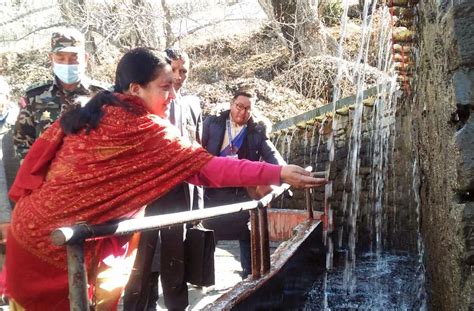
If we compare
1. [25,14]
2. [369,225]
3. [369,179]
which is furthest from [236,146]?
[25,14]

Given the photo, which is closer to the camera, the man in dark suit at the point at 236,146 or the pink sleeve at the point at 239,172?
the pink sleeve at the point at 239,172

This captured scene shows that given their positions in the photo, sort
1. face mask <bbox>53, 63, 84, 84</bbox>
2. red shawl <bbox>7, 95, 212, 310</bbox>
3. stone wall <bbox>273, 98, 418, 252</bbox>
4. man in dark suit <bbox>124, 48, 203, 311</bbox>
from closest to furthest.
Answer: red shawl <bbox>7, 95, 212, 310</bbox>
man in dark suit <bbox>124, 48, 203, 311</bbox>
face mask <bbox>53, 63, 84, 84</bbox>
stone wall <bbox>273, 98, 418, 252</bbox>

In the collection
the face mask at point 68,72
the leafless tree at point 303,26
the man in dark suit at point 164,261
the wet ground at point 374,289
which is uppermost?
the leafless tree at point 303,26

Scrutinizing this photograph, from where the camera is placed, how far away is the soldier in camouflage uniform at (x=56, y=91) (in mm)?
3291

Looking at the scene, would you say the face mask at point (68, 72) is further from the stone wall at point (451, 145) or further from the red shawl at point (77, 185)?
the stone wall at point (451, 145)

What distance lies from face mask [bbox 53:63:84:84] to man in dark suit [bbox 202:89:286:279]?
3.90ft

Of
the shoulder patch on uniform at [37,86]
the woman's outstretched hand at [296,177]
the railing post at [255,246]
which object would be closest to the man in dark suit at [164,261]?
the railing post at [255,246]

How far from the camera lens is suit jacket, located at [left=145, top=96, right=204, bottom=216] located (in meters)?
3.22

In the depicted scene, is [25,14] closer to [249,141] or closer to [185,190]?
[249,141]

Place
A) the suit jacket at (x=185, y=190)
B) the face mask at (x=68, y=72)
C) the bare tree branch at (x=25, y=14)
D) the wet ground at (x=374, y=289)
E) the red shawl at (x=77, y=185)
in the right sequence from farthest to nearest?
1. the bare tree branch at (x=25, y=14)
2. the wet ground at (x=374, y=289)
3. the face mask at (x=68, y=72)
4. the suit jacket at (x=185, y=190)
5. the red shawl at (x=77, y=185)

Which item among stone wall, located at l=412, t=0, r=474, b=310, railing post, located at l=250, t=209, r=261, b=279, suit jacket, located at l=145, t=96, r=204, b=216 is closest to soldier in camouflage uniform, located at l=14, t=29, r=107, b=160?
suit jacket, located at l=145, t=96, r=204, b=216

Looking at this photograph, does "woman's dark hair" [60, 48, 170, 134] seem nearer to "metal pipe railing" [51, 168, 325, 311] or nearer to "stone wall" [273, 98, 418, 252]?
"metal pipe railing" [51, 168, 325, 311]

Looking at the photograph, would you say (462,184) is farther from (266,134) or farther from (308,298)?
(308,298)

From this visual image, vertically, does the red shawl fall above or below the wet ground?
above
